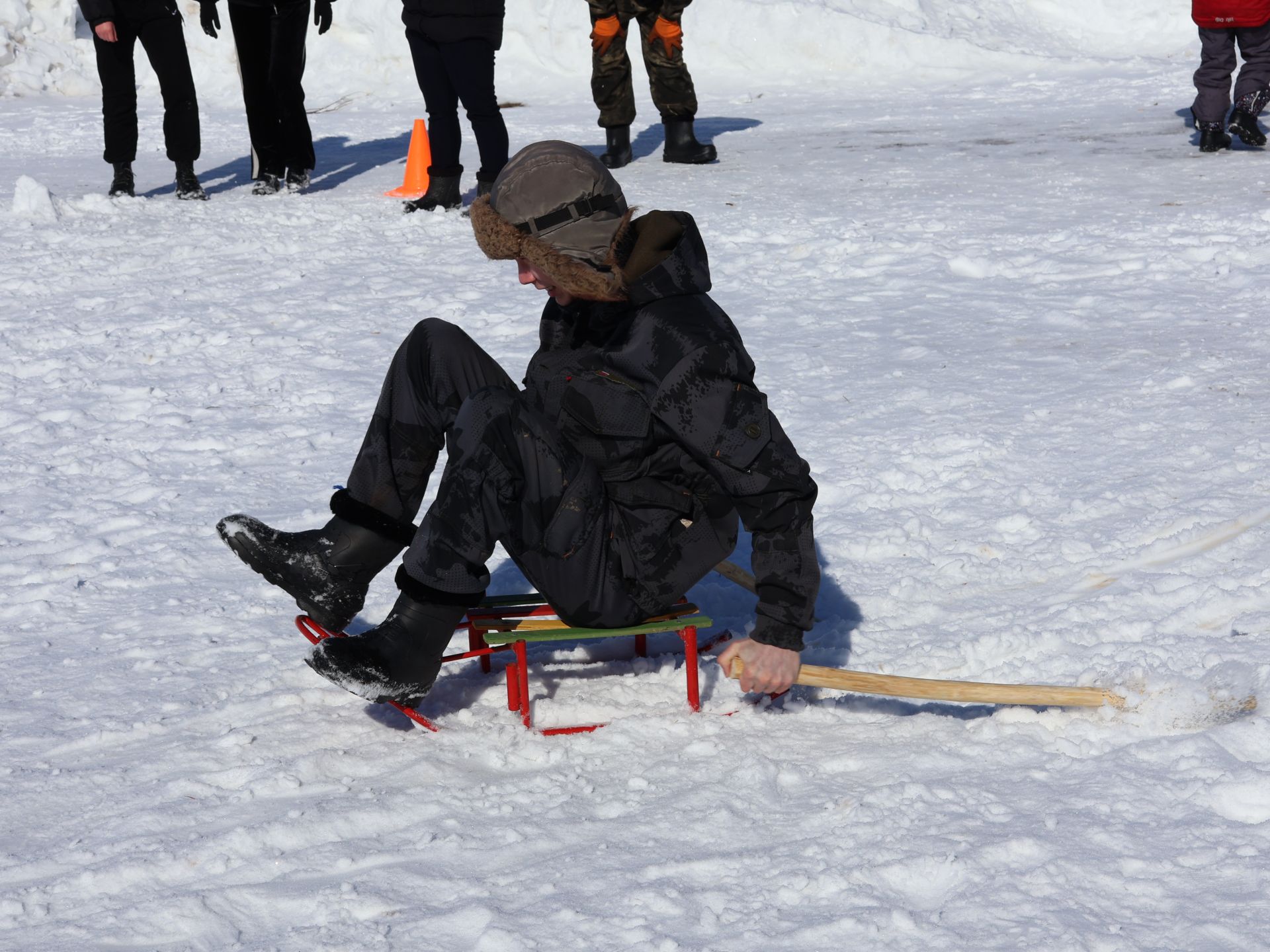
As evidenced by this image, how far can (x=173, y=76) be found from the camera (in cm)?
747

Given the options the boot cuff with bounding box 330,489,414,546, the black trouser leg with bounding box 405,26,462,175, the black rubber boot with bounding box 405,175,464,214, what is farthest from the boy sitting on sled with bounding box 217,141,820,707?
the black rubber boot with bounding box 405,175,464,214

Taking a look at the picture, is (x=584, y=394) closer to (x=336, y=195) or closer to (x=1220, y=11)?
(x=336, y=195)

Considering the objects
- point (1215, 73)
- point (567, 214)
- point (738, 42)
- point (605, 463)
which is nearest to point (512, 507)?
point (605, 463)

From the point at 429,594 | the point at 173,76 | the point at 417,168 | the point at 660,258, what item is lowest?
the point at 429,594

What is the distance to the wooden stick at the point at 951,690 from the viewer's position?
2639 millimetres

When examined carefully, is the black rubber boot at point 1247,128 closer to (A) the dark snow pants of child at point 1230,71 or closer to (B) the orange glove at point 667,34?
(A) the dark snow pants of child at point 1230,71

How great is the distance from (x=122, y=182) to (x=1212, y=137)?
21.7 feet

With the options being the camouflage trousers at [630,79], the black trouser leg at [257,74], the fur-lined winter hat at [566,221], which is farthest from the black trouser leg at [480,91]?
the fur-lined winter hat at [566,221]

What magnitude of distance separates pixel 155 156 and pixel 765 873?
29.7 ft

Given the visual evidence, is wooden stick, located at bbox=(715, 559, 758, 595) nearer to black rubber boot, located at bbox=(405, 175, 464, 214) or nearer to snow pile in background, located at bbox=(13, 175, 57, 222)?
black rubber boot, located at bbox=(405, 175, 464, 214)

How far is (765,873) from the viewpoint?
2.22 metres

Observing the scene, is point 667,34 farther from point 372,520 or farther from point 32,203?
point 372,520

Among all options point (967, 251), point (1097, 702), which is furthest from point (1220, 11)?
point (1097, 702)

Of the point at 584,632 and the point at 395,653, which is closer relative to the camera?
the point at 395,653
